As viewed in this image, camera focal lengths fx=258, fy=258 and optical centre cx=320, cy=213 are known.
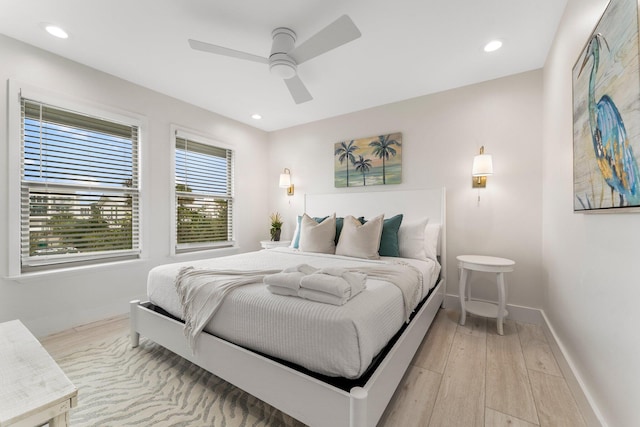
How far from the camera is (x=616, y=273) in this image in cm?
112

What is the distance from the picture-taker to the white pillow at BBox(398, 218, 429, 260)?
257 cm

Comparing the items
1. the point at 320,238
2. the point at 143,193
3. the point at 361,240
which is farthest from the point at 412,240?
the point at 143,193

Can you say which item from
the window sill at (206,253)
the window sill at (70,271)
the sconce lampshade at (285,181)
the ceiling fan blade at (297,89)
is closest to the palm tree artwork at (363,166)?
the sconce lampshade at (285,181)

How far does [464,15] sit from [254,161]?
3.29m

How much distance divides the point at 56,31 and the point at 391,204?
3.48 m

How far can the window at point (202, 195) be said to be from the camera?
335cm

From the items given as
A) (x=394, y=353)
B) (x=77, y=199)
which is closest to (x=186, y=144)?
(x=77, y=199)

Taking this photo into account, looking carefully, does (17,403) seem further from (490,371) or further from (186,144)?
(186,144)

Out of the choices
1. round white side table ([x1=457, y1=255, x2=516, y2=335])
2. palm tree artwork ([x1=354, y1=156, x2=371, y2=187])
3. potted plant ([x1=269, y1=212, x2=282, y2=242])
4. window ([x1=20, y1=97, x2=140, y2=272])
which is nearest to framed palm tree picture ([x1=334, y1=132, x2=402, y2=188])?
palm tree artwork ([x1=354, y1=156, x2=371, y2=187])

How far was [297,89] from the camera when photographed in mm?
2330

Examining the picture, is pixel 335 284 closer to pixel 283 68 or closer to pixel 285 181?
pixel 283 68

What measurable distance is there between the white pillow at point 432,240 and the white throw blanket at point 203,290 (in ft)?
5.59

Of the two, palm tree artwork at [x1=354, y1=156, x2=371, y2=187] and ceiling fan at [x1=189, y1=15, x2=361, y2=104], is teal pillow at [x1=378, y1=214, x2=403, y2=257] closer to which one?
palm tree artwork at [x1=354, y1=156, x2=371, y2=187]

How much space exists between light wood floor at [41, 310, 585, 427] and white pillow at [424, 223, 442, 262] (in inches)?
27.4
